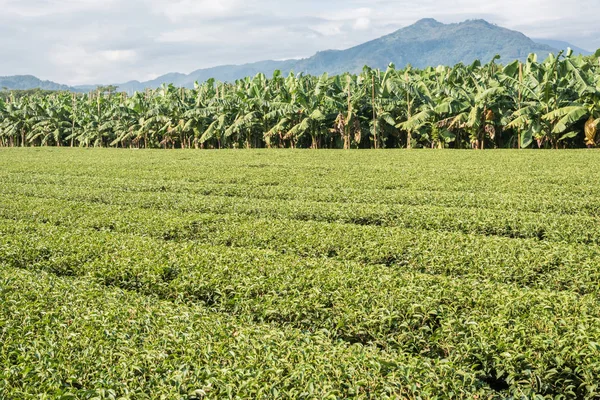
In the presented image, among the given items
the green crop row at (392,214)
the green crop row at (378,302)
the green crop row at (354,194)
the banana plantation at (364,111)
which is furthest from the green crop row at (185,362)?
the banana plantation at (364,111)

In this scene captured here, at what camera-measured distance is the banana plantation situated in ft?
86.0

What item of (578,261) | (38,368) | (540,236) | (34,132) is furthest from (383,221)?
(34,132)

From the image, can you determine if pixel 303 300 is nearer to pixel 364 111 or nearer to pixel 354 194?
pixel 354 194

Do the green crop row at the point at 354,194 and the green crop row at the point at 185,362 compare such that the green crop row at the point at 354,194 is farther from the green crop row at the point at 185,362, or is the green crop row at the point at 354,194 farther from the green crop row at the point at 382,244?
the green crop row at the point at 185,362

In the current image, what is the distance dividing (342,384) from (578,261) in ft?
15.1

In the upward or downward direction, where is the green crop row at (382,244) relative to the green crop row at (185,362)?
upward

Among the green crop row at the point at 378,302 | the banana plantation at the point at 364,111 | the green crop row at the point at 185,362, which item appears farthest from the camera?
the banana plantation at the point at 364,111

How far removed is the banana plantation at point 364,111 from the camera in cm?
2620

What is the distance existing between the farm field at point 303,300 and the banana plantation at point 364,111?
14.4 metres

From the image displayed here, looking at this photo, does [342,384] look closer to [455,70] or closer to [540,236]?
[540,236]

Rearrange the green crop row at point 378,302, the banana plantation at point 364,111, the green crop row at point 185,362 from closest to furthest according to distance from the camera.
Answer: the green crop row at point 185,362, the green crop row at point 378,302, the banana plantation at point 364,111

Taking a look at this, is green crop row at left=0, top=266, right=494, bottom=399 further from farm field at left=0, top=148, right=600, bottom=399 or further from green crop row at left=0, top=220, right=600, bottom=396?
green crop row at left=0, top=220, right=600, bottom=396

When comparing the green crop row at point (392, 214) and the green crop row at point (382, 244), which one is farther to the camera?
the green crop row at point (392, 214)

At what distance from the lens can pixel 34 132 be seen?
156ft
